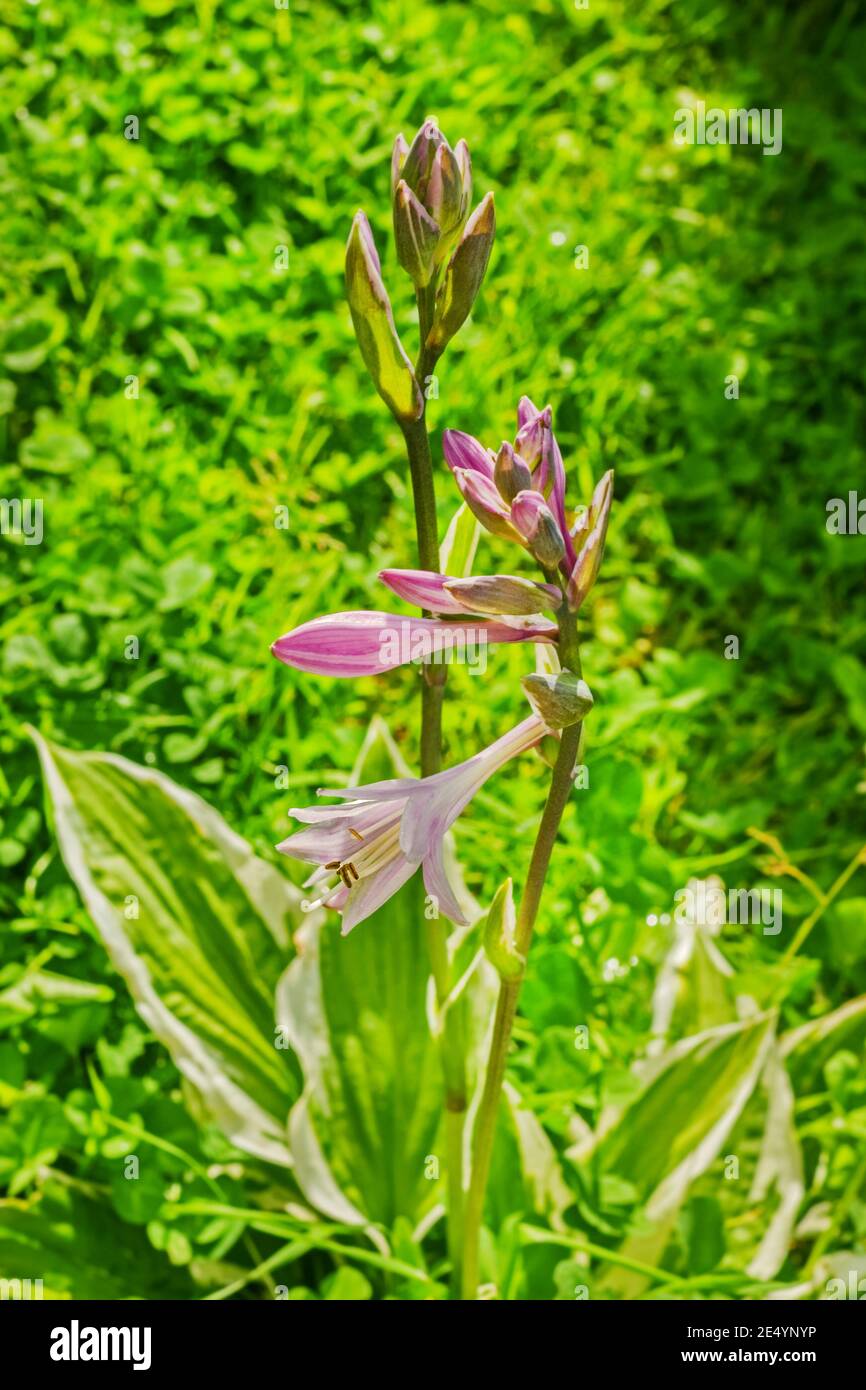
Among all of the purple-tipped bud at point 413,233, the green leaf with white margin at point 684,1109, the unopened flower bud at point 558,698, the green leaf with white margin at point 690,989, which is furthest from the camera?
the green leaf with white margin at point 690,989

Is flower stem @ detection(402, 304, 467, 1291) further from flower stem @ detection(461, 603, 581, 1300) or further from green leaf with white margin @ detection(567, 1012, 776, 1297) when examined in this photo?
green leaf with white margin @ detection(567, 1012, 776, 1297)

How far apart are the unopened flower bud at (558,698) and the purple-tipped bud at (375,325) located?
0.31 metres

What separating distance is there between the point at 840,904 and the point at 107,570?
1.23 meters

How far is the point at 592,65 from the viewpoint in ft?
10.2

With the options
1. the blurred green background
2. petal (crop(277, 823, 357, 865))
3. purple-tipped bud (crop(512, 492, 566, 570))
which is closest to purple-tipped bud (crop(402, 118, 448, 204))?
purple-tipped bud (crop(512, 492, 566, 570))

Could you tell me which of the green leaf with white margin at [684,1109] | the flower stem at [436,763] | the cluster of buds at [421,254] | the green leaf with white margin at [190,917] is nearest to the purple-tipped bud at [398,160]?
the cluster of buds at [421,254]

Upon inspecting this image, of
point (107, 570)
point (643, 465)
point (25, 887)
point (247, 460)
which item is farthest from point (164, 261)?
point (25, 887)

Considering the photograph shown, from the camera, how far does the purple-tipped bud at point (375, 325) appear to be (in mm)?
1234

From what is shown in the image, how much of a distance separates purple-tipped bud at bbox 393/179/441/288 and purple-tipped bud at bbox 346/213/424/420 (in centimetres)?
3

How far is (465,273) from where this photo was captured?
1.25 meters

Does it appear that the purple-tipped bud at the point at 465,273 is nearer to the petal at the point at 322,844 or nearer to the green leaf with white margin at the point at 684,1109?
the petal at the point at 322,844

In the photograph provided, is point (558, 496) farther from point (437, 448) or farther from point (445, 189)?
point (437, 448)

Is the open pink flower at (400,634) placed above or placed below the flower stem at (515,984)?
above

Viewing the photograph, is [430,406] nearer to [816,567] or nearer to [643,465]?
[643,465]
